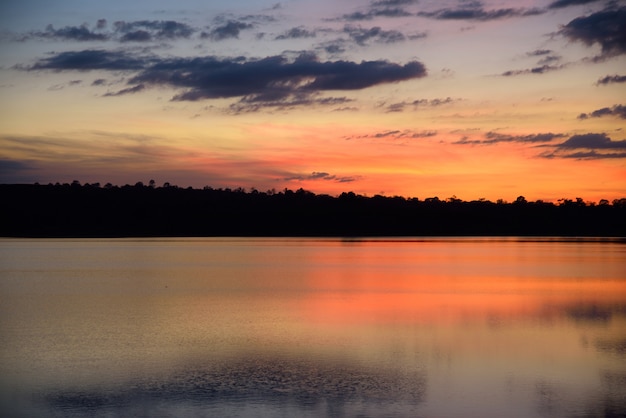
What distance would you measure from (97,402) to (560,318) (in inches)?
491

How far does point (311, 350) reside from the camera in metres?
13.4

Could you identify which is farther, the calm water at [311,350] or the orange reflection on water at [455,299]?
the orange reflection on water at [455,299]

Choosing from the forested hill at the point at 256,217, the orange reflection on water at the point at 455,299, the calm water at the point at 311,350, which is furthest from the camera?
the forested hill at the point at 256,217

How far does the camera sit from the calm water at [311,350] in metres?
9.67

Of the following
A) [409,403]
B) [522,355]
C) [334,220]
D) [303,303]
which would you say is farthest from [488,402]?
[334,220]

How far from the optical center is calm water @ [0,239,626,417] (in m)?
9.67

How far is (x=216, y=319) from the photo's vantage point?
58.4ft

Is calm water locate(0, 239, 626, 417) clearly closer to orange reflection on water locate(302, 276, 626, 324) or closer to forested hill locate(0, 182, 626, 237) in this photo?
Result: orange reflection on water locate(302, 276, 626, 324)

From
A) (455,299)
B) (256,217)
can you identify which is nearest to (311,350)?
(455,299)


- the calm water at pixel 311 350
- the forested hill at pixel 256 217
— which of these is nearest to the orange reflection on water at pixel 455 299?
the calm water at pixel 311 350

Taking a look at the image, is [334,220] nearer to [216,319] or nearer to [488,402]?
[216,319]

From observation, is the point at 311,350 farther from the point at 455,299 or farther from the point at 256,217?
the point at 256,217

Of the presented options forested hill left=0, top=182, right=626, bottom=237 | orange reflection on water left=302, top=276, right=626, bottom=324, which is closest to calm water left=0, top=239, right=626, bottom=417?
orange reflection on water left=302, top=276, right=626, bottom=324

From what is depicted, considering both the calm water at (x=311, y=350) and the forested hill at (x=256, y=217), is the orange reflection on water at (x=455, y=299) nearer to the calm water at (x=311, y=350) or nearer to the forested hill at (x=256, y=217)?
the calm water at (x=311, y=350)
